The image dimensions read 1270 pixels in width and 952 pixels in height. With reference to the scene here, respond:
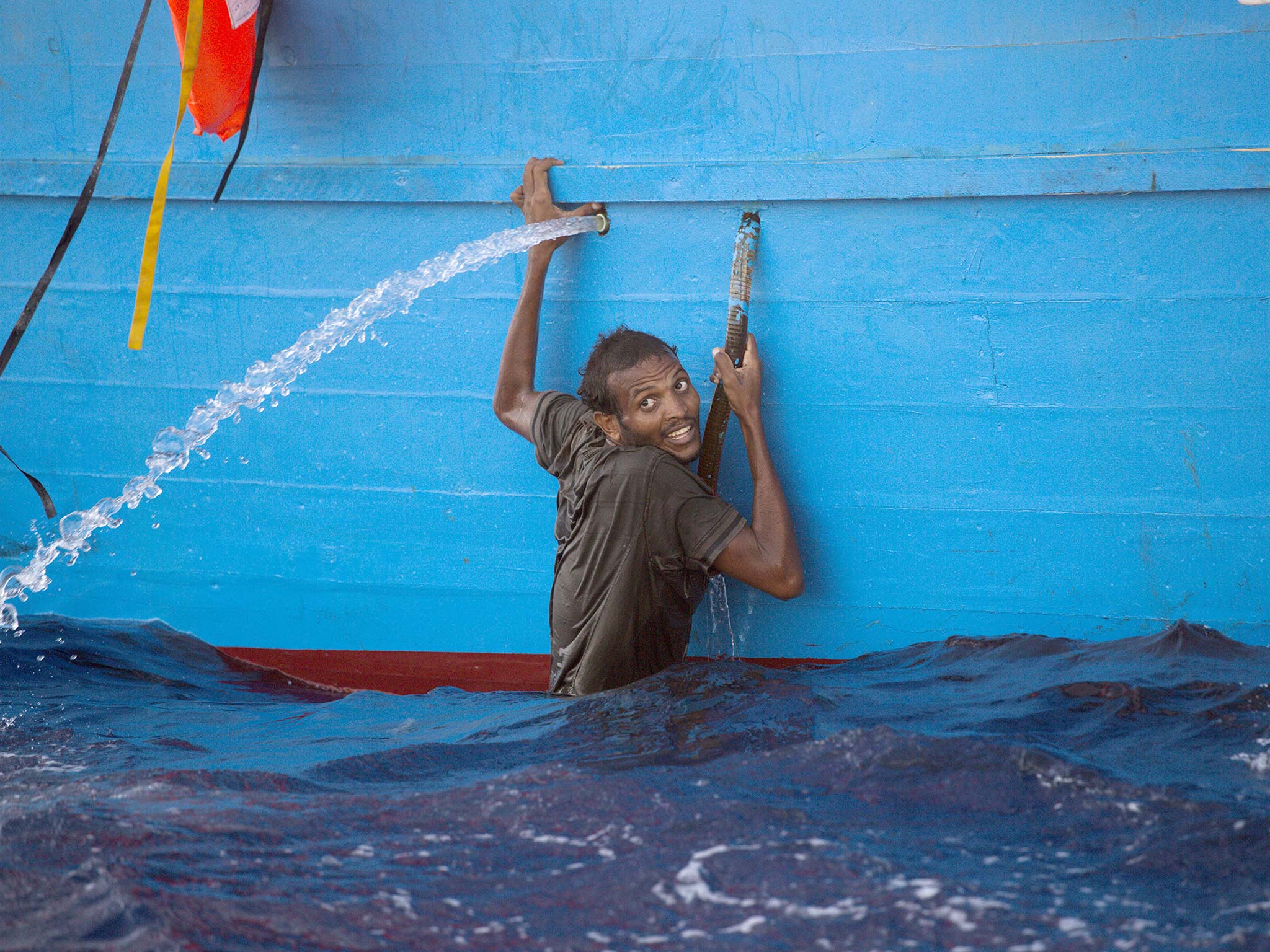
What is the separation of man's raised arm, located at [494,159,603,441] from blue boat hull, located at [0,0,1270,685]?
0.07 m

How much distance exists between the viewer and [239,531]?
10.0 ft

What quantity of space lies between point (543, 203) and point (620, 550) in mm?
896

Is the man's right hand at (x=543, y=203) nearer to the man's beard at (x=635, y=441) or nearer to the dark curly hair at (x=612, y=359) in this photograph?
the dark curly hair at (x=612, y=359)

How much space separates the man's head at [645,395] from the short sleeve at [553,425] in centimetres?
12

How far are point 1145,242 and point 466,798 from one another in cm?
182

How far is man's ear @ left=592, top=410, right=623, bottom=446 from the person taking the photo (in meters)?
2.46

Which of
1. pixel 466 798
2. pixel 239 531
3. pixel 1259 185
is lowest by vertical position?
pixel 466 798

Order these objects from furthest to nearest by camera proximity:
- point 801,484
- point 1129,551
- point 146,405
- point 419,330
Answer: point 146,405, point 419,330, point 801,484, point 1129,551

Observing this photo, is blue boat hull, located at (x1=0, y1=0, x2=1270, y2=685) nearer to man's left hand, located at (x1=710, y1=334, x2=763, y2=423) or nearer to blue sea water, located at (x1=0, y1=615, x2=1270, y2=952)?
man's left hand, located at (x1=710, y1=334, x2=763, y2=423)

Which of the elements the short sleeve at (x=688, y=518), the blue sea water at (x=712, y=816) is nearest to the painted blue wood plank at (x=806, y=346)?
the short sleeve at (x=688, y=518)

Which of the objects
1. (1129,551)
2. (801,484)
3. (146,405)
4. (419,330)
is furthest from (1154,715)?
(146,405)

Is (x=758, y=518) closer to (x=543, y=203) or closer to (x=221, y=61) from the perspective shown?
(x=543, y=203)

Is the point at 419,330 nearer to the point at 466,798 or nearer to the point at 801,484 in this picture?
the point at 801,484

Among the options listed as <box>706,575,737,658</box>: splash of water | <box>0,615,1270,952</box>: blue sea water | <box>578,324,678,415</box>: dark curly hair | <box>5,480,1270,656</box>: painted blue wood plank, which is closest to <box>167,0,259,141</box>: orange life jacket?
<box>5,480,1270,656</box>: painted blue wood plank
